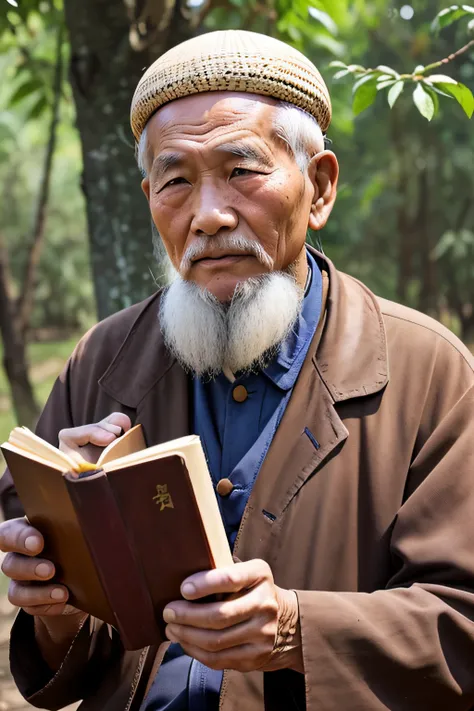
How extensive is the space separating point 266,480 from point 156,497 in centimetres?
54

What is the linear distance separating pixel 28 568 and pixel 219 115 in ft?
4.26

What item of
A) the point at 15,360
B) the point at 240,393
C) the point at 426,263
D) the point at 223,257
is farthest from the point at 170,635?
the point at 426,263

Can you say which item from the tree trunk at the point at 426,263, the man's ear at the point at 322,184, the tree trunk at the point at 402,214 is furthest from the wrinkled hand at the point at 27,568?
the tree trunk at the point at 426,263

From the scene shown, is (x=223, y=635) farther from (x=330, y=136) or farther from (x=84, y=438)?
(x=330, y=136)

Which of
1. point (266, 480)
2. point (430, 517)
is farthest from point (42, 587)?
point (430, 517)

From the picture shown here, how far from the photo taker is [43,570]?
203 centimetres

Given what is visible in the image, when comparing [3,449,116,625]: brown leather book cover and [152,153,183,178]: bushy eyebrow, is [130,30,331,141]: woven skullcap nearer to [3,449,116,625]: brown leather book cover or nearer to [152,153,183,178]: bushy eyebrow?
[152,153,183,178]: bushy eyebrow

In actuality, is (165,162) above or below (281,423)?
above

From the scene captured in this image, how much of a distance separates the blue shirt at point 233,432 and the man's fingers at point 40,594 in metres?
0.43

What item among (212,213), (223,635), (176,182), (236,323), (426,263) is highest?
(176,182)

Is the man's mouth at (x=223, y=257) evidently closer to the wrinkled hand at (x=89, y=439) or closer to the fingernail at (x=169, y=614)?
the wrinkled hand at (x=89, y=439)

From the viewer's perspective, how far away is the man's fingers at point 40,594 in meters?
2.06

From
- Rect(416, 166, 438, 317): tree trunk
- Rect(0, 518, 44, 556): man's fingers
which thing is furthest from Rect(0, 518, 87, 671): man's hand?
Rect(416, 166, 438, 317): tree trunk

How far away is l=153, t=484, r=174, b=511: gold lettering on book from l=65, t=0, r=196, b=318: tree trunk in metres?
2.23
